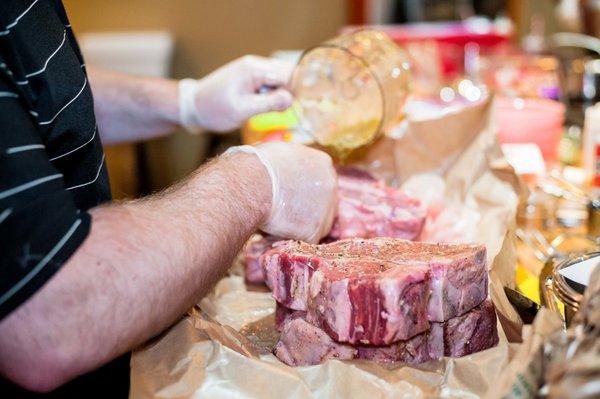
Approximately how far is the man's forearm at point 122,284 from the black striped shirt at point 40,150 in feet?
0.11

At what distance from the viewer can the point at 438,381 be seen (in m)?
1.04

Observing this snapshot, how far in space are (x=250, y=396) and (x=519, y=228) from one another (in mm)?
974

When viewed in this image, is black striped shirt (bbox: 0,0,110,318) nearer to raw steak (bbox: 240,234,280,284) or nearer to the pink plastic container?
raw steak (bbox: 240,234,280,284)

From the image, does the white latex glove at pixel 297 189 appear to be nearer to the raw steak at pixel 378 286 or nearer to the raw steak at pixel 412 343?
the raw steak at pixel 378 286

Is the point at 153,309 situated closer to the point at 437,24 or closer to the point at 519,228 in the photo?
the point at 519,228

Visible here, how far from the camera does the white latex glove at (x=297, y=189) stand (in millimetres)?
1355

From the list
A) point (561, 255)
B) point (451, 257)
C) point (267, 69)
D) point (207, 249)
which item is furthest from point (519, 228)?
point (207, 249)

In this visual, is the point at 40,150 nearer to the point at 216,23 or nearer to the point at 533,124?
the point at 533,124

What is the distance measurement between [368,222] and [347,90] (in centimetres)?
40

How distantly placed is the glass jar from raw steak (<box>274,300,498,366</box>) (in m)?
0.79

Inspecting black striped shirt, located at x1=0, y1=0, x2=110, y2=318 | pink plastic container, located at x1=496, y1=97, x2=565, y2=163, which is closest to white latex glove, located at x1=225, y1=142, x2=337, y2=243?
black striped shirt, located at x1=0, y1=0, x2=110, y2=318

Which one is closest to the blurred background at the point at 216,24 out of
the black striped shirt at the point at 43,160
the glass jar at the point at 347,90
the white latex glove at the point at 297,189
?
the glass jar at the point at 347,90

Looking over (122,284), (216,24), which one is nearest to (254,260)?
(122,284)

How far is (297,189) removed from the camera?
1.39 meters
